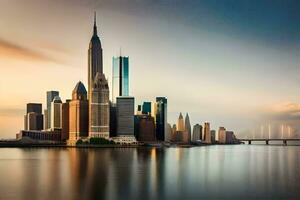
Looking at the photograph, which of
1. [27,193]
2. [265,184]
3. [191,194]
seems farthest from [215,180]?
[27,193]

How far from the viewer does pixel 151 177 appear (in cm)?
8000

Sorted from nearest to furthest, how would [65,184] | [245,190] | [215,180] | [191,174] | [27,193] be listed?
Result: [27,193], [245,190], [65,184], [215,180], [191,174]

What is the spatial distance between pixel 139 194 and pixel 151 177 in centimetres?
2130

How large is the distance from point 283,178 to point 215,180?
12.3 m

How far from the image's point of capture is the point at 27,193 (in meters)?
60.1

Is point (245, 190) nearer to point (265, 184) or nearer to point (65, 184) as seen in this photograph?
point (265, 184)

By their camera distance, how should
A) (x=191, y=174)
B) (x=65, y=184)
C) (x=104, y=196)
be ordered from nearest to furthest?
(x=104, y=196) < (x=65, y=184) < (x=191, y=174)

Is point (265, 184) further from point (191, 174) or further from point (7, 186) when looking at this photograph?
point (7, 186)

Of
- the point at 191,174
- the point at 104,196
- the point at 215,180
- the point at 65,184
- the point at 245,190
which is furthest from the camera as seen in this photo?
the point at 191,174

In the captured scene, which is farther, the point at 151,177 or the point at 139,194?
the point at 151,177

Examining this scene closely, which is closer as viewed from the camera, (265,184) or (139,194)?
(139,194)

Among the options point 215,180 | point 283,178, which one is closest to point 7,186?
point 215,180

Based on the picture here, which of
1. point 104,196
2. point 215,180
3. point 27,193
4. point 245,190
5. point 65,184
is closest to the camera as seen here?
point 104,196

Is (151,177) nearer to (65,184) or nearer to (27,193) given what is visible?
(65,184)
